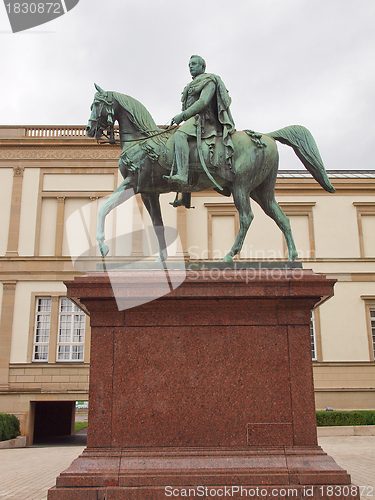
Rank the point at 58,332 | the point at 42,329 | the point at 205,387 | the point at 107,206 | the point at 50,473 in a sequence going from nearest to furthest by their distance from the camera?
the point at 205,387 → the point at 107,206 → the point at 50,473 → the point at 58,332 → the point at 42,329

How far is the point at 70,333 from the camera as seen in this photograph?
1000 inches

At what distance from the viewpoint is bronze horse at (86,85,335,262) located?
690cm

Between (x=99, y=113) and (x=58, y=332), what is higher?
(x=99, y=113)

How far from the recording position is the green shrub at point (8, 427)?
2105 cm

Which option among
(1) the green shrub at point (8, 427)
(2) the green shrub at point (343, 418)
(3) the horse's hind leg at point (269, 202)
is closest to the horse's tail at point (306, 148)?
(3) the horse's hind leg at point (269, 202)

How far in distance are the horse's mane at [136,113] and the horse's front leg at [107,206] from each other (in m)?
0.87

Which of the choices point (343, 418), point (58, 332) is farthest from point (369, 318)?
point (58, 332)

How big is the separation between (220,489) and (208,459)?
337 millimetres

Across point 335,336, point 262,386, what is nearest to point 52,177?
point 335,336

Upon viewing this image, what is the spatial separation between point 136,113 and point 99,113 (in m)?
0.54

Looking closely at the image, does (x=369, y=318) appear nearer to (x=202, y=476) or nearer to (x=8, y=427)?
(x=8, y=427)

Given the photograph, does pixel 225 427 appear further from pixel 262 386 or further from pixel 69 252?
pixel 69 252

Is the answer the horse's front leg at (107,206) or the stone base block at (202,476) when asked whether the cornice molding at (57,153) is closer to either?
the horse's front leg at (107,206)

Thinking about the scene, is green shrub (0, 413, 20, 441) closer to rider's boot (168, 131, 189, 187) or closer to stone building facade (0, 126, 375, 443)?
stone building facade (0, 126, 375, 443)
